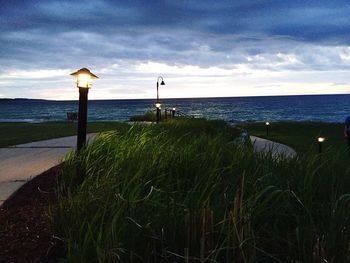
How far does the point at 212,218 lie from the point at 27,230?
7.88 feet

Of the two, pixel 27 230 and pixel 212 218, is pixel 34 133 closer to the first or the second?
pixel 27 230

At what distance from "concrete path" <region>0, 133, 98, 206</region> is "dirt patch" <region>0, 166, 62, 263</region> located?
0.46 metres

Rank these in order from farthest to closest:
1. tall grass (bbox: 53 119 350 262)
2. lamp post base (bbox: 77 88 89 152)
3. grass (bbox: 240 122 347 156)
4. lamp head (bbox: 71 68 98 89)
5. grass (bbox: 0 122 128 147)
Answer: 1. grass (bbox: 240 122 347 156)
2. grass (bbox: 0 122 128 147)
3. lamp head (bbox: 71 68 98 89)
4. lamp post base (bbox: 77 88 89 152)
5. tall grass (bbox: 53 119 350 262)

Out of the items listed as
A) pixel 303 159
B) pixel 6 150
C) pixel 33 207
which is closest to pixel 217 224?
pixel 303 159

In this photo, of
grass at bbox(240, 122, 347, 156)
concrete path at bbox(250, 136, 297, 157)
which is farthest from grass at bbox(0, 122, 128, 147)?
grass at bbox(240, 122, 347, 156)

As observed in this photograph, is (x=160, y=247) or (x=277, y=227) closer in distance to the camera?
(x=160, y=247)

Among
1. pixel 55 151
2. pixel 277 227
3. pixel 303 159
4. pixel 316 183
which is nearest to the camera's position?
pixel 277 227

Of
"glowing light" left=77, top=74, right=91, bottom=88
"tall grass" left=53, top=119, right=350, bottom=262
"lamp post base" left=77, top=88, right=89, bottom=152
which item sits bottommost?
"tall grass" left=53, top=119, right=350, bottom=262

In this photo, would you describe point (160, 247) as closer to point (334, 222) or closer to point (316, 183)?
point (334, 222)

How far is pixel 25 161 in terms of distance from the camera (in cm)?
1027

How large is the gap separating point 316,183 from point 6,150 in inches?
401

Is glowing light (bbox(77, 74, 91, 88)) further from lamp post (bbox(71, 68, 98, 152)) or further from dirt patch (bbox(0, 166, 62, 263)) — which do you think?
dirt patch (bbox(0, 166, 62, 263))

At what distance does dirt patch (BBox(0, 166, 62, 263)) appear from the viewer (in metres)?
3.89

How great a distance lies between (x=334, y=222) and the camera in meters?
3.22
